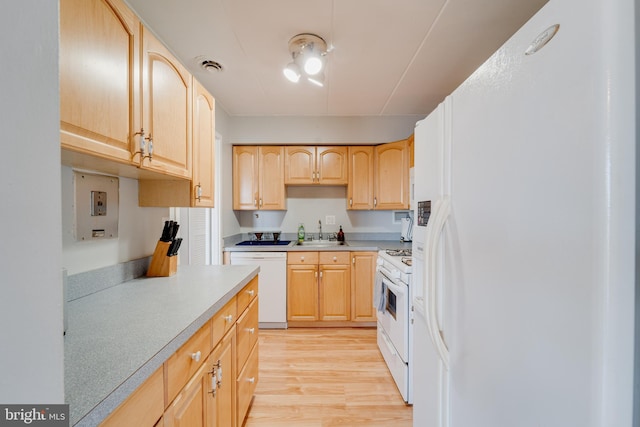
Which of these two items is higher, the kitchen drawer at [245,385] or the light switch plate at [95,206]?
the light switch plate at [95,206]

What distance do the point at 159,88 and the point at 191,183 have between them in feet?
1.69

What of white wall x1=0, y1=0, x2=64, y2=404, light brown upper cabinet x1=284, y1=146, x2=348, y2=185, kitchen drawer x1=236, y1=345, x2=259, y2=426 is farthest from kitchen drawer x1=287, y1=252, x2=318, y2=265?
white wall x1=0, y1=0, x2=64, y2=404

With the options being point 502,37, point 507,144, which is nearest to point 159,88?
point 507,144

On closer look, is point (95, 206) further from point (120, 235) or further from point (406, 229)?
point (406, 229)

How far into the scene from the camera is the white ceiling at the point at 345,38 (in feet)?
4.94

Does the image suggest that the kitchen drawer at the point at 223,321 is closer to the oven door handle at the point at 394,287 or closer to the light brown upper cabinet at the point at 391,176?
the oven door handle at the point at 394,287

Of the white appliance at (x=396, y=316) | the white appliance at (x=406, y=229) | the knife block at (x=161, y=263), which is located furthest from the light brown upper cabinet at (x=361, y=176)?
the knife block at (x=161, y=263)

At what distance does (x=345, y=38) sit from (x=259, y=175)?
1834 mm

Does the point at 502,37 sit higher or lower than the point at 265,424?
higher

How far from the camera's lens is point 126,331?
832mm

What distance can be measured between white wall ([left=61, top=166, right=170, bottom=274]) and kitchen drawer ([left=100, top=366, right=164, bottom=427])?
0.80 meters

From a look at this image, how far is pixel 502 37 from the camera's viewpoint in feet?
5.77

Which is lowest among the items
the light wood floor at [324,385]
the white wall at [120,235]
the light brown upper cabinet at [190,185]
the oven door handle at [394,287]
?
the light wood floor at [324,385]

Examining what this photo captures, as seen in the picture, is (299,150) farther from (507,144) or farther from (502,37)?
(507,144)
